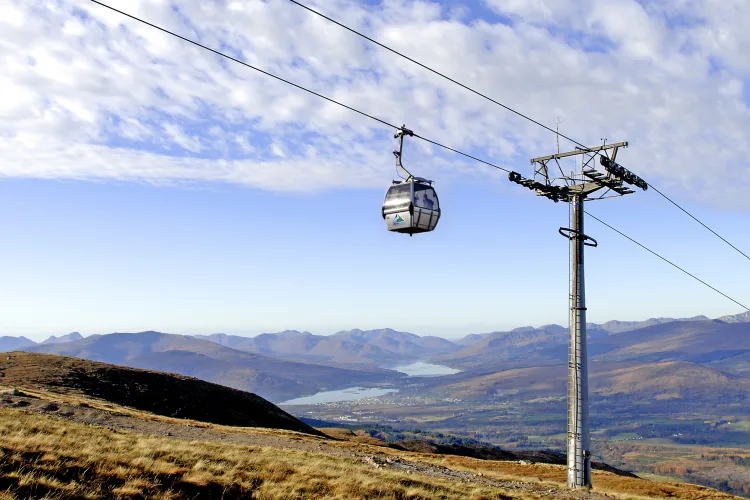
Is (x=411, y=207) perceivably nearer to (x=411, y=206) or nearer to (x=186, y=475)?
(x=411, y=206)

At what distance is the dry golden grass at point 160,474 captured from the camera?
15.8 metres

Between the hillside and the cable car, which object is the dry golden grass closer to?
the hillside

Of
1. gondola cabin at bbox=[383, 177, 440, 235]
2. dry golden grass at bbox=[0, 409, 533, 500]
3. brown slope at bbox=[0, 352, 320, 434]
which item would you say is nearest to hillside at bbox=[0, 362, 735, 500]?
dry golden grass at bbox=[0, 409, 533, 500]

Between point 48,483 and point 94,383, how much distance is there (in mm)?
64523

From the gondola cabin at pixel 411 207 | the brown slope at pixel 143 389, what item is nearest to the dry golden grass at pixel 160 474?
the gondola cabin at pixel 411 207

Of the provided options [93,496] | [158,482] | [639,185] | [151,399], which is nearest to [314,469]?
[158,482]

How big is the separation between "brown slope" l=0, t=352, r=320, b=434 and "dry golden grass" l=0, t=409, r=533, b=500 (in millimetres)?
49158

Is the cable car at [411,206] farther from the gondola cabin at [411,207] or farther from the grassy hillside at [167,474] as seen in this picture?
the grassy hillside at [167,474]

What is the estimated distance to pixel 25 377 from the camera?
223ft

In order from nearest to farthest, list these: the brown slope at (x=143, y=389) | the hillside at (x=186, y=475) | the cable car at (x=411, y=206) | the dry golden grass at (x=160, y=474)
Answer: the dry golden grass at (x=160, y=474) → the hillside at (x=186, y=475) → the cable car at (x=411, y=206) → the brown slope at (x=143, y=389)

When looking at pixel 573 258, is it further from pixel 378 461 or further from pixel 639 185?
pixel 378 461

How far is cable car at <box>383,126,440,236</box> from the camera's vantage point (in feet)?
86.3

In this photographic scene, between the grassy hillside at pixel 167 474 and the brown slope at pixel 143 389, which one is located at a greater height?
the grassy hillside at pixel 167 474

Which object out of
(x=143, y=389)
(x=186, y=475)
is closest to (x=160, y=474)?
(x=186, y=475)
